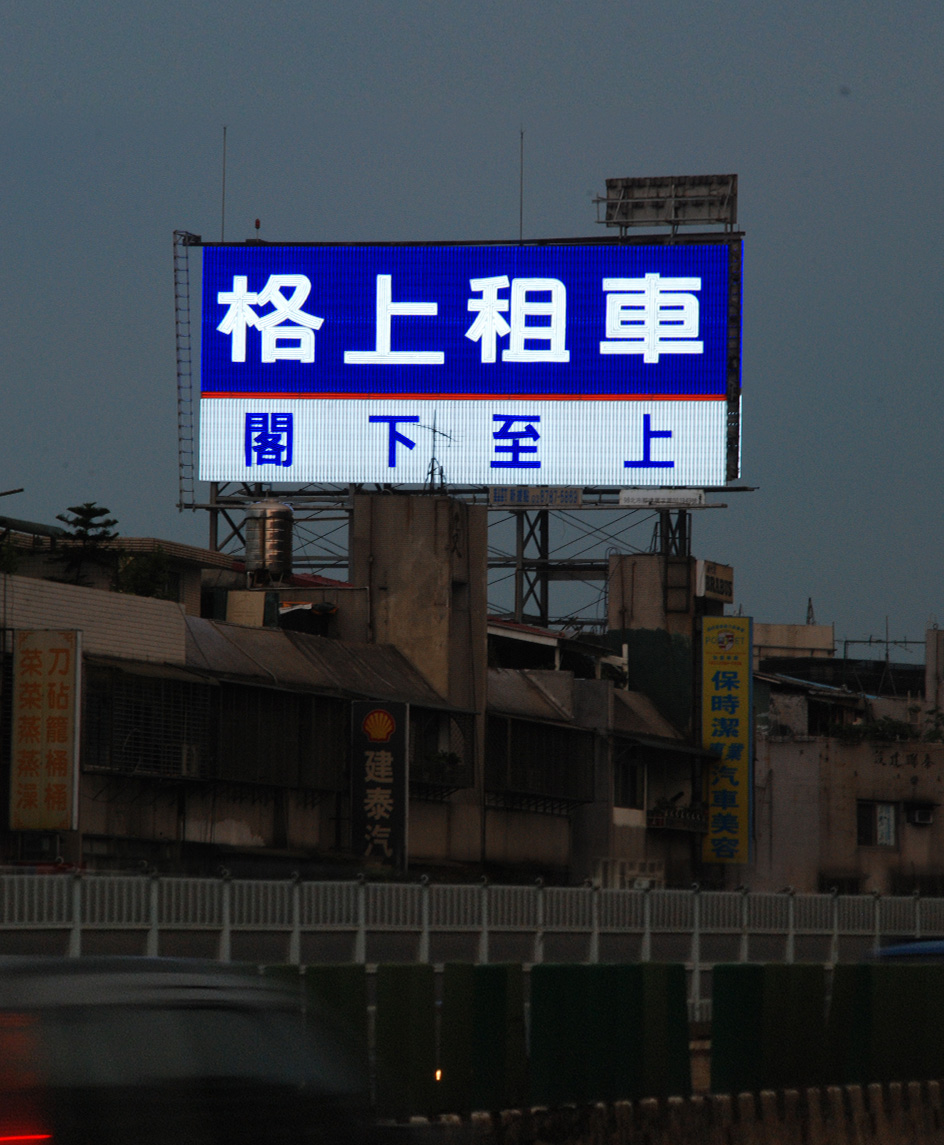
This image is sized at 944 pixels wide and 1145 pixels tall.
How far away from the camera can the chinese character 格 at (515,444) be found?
55031 millimetres

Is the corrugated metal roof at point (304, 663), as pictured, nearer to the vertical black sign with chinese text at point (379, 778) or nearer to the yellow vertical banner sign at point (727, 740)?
the vertical black sign with chinese text at point (379, 778)

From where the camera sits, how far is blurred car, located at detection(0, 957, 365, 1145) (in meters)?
7.43

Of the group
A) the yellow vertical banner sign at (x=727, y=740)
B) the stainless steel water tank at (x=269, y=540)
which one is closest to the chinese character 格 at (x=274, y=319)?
the stainless steel water tank at (x=269, y=540)

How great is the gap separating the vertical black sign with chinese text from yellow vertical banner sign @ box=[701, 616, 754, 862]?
15712 mm

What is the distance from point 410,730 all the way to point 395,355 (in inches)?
642

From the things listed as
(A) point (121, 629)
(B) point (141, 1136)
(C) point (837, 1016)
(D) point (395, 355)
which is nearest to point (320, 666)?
(A) point (121, 629)

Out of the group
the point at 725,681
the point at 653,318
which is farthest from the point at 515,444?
the point at 725,681

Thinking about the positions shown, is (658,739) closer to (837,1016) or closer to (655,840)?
(655,840)

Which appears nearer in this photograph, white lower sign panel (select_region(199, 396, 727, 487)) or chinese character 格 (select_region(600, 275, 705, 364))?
chinese character 格 (select_region(600, 275, 705, 364))

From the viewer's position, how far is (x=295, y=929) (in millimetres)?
20281

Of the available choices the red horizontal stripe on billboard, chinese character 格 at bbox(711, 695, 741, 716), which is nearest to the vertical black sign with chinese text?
chinese character 格 at bbox(711, 695, 741, 716)

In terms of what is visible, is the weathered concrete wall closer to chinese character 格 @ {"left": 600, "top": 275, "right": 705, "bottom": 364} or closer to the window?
chinese character 格 @ {"left": 600, "top": 275, "right": 705, "bottom": 364}

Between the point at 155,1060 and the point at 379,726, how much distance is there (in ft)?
105

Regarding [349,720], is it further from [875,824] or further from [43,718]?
[875,824]
